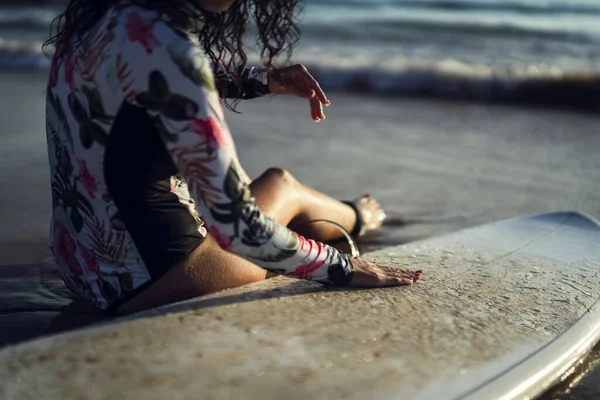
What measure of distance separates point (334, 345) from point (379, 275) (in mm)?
395

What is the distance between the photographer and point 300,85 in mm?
2166

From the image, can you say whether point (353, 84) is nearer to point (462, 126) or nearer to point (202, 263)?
point (462, 126)

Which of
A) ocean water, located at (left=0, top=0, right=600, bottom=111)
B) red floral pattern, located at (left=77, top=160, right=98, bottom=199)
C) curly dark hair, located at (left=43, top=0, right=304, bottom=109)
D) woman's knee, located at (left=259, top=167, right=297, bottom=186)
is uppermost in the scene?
curly dark hair, located at (left=43, top=0, right=304, bottom=109)

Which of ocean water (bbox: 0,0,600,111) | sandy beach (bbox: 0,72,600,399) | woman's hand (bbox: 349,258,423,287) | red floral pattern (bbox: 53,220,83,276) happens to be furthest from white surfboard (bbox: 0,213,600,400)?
ocean water (bbox: 0,0,600,111)

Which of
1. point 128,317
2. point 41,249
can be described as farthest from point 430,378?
point 41,249

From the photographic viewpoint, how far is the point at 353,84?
22.9 feet

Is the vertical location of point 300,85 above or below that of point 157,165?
above

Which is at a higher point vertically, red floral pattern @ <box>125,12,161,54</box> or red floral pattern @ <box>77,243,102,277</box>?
red floral pattern @ <box>125,12,161,54</box>

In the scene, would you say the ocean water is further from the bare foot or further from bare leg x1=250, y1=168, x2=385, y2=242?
bare leg x1=250, y1=168, x2=385, y2=242

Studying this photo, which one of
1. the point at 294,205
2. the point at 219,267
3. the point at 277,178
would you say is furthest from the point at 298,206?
the point at 219,267

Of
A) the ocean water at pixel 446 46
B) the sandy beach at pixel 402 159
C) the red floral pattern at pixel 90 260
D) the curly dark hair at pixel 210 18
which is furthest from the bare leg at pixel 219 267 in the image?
the ocean water at pixel 446 46

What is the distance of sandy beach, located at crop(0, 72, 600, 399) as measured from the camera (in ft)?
11.1

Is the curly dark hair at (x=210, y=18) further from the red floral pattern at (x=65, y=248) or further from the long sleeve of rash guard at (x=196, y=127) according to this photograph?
the red floral pattern at (x=65, y=248)

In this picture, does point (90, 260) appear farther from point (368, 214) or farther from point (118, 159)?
point (368, 214)
